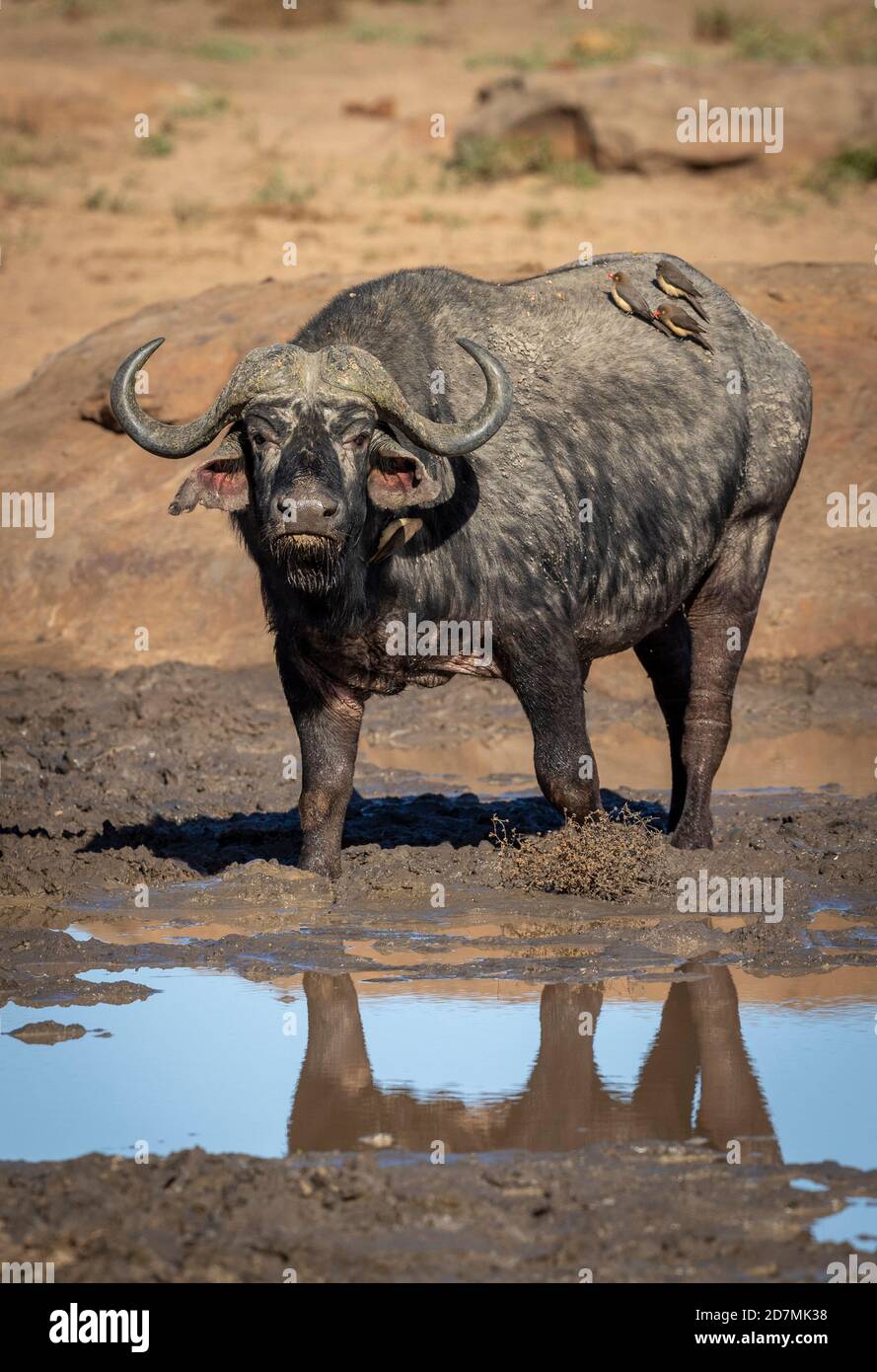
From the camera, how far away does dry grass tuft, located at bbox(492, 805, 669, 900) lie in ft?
24.4

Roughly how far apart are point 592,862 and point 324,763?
1.16 m

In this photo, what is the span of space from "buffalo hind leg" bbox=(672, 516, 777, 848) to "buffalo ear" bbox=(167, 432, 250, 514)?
2742 millimetres

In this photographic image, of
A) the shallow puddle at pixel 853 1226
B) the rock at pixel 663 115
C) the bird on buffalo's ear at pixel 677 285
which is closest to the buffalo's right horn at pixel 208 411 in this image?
the bird on buffalo's ear at pixel 677 285

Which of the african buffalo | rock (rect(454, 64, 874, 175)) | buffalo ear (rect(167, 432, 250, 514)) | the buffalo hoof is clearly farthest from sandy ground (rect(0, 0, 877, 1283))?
buffalo ear (rect(167, 432, 250, 514))

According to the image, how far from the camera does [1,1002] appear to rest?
626 centimetres

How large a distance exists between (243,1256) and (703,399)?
520 centimetres

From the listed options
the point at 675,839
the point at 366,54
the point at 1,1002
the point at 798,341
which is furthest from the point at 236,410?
the point at 366,54

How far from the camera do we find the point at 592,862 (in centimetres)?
743

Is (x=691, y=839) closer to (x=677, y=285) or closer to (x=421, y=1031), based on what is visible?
(x=677, y=285)

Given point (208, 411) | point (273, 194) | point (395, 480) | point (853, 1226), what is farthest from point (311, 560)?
point (273, 194)

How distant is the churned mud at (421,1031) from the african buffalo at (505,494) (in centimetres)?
62

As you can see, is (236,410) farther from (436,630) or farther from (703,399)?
(703,399)

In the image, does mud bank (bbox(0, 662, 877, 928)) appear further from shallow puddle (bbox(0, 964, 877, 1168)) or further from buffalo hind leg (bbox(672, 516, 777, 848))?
shallow puddle (bbox(0, 964, 877, 1168))

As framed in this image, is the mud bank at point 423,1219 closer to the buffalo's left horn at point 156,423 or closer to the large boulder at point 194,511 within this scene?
the buffalo's left horn at point 156,423
